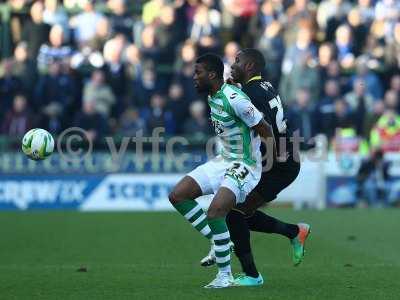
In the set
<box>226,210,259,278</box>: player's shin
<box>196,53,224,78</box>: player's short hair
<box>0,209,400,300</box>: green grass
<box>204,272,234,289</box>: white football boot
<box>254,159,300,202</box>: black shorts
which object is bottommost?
<box>0,209,400,300</box>: green grass

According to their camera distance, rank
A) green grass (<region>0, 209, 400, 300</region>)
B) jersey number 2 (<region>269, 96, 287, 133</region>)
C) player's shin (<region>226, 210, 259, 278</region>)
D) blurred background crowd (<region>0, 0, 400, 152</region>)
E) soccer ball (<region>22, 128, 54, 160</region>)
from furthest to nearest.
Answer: blurred background crowd (<region>0, 0, 400, 152</region>)
soccer ball (<region>22, 128, 54, 160</region>)
jersey number 2 (<region>269, 96, 287, 133</region>)
player's shin (<region>226, 210, 259, 278</region>)
green grass (<region>0, 209, 400, 300</region>)

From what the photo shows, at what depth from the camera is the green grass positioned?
29.2 feet

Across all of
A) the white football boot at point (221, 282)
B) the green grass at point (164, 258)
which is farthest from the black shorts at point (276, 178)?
the white football boot at point (221, 282)

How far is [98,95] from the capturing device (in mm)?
20891

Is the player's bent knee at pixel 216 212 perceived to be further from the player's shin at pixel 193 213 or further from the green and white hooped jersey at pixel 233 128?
the player's shin at pixel 193 213

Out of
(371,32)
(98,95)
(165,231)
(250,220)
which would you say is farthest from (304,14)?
(250,220)

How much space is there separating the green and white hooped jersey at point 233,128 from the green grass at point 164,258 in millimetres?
1197

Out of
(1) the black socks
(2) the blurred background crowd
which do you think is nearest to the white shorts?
(1) the black socks

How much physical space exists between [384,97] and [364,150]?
178 centimetres

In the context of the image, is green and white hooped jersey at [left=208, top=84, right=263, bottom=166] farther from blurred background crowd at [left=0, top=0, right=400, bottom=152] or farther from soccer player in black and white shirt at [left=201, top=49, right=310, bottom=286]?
blurred background crowd at [left=0, top=0, right=400, bottom=152]

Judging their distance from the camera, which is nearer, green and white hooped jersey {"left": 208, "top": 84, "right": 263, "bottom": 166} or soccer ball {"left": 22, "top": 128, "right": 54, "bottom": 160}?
green and white hooped jersey {"left": 208, "top": 84, "right": 263, "bottom": 166}

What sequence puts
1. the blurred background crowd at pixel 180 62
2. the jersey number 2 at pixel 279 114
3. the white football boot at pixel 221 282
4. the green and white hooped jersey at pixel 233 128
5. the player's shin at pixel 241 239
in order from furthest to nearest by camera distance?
1. the blurred background crowd at pixel 180 62
2. the jersey number 2 at pixel 279 114
3. the player's shin at pixel 241 239
4. the green and white hooped jersey at pixel 233 128
5. the white football boot at pixel 221 282

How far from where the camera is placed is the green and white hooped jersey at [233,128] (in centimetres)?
915

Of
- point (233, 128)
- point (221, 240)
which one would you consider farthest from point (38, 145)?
point (221, 240)
